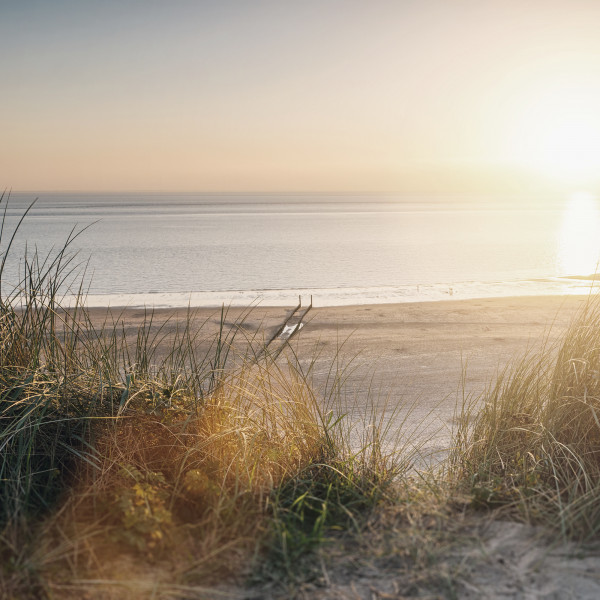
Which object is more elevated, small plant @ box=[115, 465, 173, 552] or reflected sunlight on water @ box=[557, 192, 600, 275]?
reflected sunlight on water @ box=[557, 192, 600, 275]

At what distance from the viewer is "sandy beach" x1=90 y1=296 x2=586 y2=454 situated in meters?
5.00

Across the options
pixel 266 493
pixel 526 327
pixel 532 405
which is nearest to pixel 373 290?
pixel 526 327

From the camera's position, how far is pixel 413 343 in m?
7.45

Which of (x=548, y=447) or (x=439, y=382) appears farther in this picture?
(x=439, y=382)

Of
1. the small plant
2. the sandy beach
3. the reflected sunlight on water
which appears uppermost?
the reflected sunlight on water

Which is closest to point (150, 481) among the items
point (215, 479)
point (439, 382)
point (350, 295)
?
point (215, 479)

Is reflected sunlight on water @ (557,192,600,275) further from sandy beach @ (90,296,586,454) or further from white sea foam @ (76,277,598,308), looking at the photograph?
sandy beach @ (90,296,586,454)

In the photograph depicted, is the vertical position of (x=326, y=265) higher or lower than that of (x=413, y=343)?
higher

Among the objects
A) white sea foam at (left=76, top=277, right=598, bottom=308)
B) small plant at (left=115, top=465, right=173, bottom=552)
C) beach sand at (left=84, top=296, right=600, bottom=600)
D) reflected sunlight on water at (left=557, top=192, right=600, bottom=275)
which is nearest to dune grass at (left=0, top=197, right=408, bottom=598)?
small plant at (left=115, top=465, right=173, bottom=552)

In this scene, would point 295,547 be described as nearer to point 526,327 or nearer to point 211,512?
point 211,512

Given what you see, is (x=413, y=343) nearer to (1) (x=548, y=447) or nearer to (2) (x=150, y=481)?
(1) (x=548, y=447)

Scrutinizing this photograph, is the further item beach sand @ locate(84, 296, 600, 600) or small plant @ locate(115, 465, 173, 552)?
small plant @ locate(115, 465, 173, 552)

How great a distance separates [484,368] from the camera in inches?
247

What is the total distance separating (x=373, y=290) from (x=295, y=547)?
10840mm
